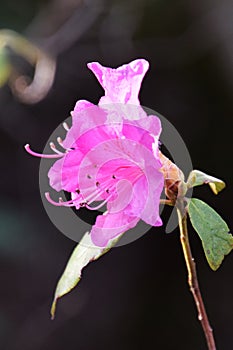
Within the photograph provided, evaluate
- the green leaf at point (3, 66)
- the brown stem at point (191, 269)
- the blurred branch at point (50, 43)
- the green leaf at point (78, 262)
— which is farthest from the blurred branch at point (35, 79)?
the brown stem at point (191, 269)

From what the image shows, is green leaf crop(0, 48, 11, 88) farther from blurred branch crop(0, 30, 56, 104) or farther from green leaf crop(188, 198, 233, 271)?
green leaf crop(188, 198, 233, 271)

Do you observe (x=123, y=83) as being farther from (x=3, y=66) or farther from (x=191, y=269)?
(x=3, y=66)

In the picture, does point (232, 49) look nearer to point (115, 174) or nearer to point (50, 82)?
point (50, 82)

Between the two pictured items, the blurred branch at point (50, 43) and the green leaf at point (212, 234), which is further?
the blurred branch at point (50, 43)

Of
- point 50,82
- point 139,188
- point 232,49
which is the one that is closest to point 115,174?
point 139,188

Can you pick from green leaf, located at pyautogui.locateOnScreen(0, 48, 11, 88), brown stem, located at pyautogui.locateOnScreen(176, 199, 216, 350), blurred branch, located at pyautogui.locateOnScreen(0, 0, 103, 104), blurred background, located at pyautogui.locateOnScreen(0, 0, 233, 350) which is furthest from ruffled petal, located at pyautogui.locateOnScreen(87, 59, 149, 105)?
blurred background, located at pyautogui.locateOnScreen(0, 0, 233, 350)

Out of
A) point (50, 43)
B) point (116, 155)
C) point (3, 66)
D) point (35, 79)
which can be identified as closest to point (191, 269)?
point (116, 155)

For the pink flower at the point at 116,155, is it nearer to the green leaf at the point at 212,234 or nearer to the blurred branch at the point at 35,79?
the green leaf at the point at 212,234
